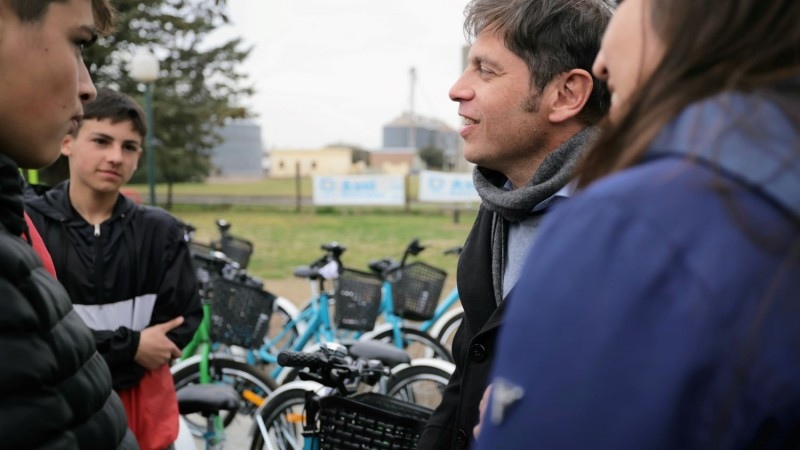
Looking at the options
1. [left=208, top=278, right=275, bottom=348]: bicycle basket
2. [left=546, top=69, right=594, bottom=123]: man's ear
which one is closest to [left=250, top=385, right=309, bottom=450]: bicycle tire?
[left=208, top=278, right=275, bottom=348]: bicycle basket

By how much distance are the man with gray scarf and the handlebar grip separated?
0.85 meters

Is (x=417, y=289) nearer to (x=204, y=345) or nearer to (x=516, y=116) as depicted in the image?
(x=204, y=345)

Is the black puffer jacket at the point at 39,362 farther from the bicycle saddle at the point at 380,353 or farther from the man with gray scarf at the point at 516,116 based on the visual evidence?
the bicycle saddle at the point at 380,353

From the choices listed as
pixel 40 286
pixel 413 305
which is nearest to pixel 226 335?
pixel 413 305

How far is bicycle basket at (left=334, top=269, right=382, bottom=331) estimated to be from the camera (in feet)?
19.3

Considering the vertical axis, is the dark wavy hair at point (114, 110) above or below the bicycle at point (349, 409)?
above

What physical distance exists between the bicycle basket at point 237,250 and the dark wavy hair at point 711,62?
7.00m

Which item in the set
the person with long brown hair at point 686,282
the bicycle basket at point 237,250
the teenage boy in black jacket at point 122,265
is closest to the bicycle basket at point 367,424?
the teenage boy in black jacket at point 122,265

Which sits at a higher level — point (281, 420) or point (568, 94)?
point (568, 94)

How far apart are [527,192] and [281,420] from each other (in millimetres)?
2532

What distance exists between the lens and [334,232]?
718 inches

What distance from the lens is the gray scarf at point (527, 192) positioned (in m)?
1.92

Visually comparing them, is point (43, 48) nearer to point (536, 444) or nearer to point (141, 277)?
point (536, 444)

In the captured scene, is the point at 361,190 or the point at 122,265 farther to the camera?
the point at 361,190
